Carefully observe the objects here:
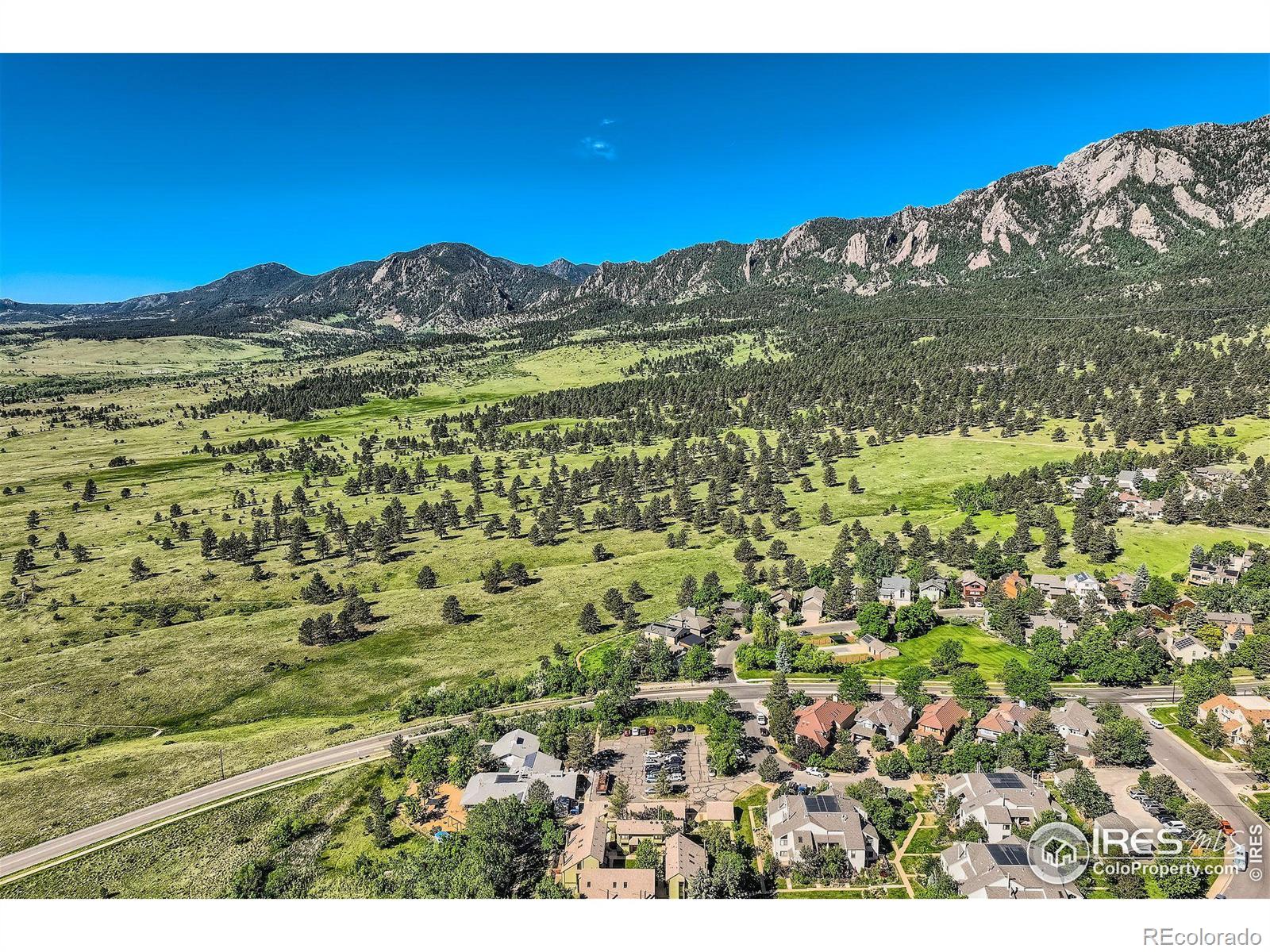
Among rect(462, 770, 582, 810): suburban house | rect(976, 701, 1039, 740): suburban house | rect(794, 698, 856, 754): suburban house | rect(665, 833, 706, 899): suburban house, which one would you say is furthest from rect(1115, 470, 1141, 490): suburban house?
rect(462, 770, 582, 810): suburban house

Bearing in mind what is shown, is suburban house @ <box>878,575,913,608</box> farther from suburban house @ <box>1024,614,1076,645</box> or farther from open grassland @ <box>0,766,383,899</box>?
open grassland @ <box>0,766,383,899</box>

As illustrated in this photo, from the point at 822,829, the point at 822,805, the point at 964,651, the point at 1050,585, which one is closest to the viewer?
the point at 822,829

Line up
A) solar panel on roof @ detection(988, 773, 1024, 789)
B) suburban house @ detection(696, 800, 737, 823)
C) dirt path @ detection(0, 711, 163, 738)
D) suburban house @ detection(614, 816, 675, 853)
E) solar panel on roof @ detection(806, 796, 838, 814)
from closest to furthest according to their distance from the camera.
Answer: solar panel on roof @ detection(806, 796, 838, 814), suburban house @ detection(614, 816, 675, 853), solar panel on roof @ detection(988, 773, 1024, 789), suburban house @ detection(696, 800, 737, 823), dirt path @ detection(0, 711, 163, 738)

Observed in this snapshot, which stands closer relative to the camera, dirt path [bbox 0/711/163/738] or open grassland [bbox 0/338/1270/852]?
open grassland [bbox 0/338/1270/852]

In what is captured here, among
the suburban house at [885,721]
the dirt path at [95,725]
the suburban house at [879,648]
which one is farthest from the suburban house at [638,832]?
the dirt path at [95,725]

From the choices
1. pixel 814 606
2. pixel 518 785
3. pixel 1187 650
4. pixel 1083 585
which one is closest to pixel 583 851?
pixel 518 785

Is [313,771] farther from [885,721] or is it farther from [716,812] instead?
[885,721]
